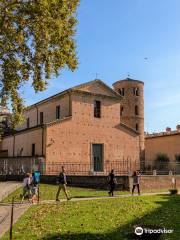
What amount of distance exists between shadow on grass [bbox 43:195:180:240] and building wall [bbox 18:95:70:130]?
84.0 ft

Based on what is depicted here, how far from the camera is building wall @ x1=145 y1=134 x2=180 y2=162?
2476 inches

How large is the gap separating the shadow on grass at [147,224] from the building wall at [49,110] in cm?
2560

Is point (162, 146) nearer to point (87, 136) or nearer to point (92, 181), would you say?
point (87, 136)

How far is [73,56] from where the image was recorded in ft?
78.3

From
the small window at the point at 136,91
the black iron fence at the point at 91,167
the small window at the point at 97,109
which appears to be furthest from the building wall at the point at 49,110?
the small window at the point at 136,91

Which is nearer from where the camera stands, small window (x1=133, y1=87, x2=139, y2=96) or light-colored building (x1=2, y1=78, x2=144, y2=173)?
light-colored building (x1=2, y1=78, x2=144, y2=173)

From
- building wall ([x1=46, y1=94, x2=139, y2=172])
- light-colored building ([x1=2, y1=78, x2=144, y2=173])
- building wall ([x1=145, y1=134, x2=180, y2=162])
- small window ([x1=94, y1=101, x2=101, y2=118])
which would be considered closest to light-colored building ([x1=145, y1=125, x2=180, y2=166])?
building wall ([x1=145, y1=134, x2=180, y2=162])

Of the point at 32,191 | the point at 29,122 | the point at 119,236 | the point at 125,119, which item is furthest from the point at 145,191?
the point at 125,119

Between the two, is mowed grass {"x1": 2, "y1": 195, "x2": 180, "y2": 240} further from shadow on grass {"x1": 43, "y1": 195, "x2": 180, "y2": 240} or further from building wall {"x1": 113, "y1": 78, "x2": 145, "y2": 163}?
building wall {"x1": 113, "y1": 78, "x2": 145, "y2": 163}

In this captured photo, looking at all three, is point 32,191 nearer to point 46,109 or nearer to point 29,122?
point 46,109

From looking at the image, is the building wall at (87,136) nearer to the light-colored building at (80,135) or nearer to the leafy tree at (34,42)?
the light-colored building at (80,135)

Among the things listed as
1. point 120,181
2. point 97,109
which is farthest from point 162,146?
point 120,181

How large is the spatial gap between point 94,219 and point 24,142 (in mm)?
30660

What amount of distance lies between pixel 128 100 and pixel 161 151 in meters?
13.1
